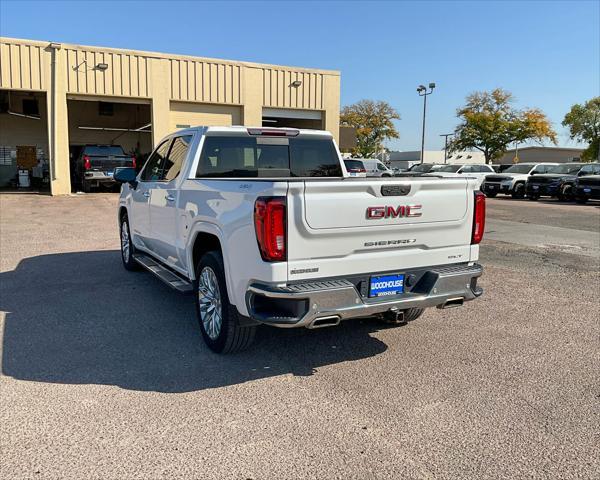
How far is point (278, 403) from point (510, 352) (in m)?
2.30

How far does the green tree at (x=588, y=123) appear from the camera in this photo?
5747 cm

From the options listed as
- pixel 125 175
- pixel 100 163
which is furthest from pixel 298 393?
pixel 100 163

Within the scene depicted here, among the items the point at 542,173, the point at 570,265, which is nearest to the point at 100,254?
the point at 570,265

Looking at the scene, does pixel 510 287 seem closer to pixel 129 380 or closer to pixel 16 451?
pixel 129 380

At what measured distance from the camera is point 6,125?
91.5ft

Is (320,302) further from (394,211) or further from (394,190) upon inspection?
(394,190)

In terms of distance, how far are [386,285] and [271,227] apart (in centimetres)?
107

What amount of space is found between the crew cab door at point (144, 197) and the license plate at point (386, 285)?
132 inches

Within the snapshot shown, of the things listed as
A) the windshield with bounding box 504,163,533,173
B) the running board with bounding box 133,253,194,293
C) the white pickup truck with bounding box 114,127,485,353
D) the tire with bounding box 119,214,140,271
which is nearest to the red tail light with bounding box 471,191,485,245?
the white pickup truck with bounding box 114,127,485,353

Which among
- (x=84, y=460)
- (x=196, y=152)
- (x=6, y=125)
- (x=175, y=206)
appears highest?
(x=6, y=125)

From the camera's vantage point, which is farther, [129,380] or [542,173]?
[542,173]

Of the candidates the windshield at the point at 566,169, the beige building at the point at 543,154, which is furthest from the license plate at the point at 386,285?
the beige building at the point at 543,154

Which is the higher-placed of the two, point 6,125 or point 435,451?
point 6,125

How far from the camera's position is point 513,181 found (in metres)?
27.5
